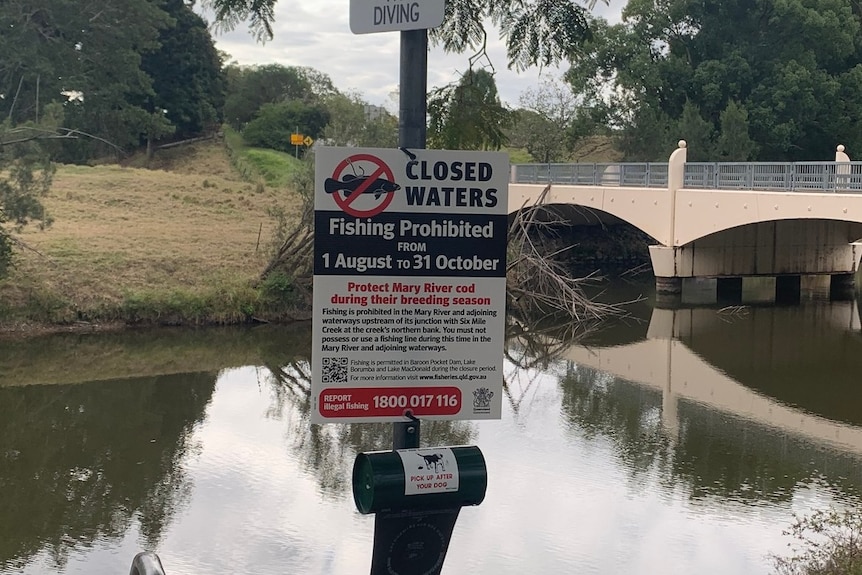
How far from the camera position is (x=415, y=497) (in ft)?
10.3

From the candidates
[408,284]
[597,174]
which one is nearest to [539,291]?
[597,174]

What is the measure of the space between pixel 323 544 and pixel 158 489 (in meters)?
2.11

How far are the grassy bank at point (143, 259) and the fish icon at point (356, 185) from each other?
14535 millimetres

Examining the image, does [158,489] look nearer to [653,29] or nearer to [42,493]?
[42,493]

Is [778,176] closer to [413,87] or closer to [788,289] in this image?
[788,289]

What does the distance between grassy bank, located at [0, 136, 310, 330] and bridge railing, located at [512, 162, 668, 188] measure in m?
6.73

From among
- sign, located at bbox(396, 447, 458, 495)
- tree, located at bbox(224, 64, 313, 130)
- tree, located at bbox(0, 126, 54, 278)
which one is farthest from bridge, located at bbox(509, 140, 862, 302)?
tree, located at bbox(224, 64, 313, 130)

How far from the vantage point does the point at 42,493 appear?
29.5 feet

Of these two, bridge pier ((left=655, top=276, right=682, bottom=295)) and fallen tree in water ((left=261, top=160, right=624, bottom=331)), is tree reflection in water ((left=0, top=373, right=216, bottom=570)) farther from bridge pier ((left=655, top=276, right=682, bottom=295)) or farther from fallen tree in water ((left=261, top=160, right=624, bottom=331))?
bridge pier ((left=655, top=276, right=682, bottom=295))

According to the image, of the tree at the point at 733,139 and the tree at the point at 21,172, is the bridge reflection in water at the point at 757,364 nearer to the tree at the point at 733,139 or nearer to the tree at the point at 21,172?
the tree at the point at 21,172

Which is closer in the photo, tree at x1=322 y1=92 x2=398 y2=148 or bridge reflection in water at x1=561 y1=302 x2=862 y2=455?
bridge reflection in water at x1=561 y1=302 x2=862 y2=455

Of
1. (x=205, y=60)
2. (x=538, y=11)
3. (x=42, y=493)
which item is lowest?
(x=42, y=493)

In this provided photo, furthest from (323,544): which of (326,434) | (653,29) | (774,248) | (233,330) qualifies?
(653,29)

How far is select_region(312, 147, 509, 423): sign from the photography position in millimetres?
3221
